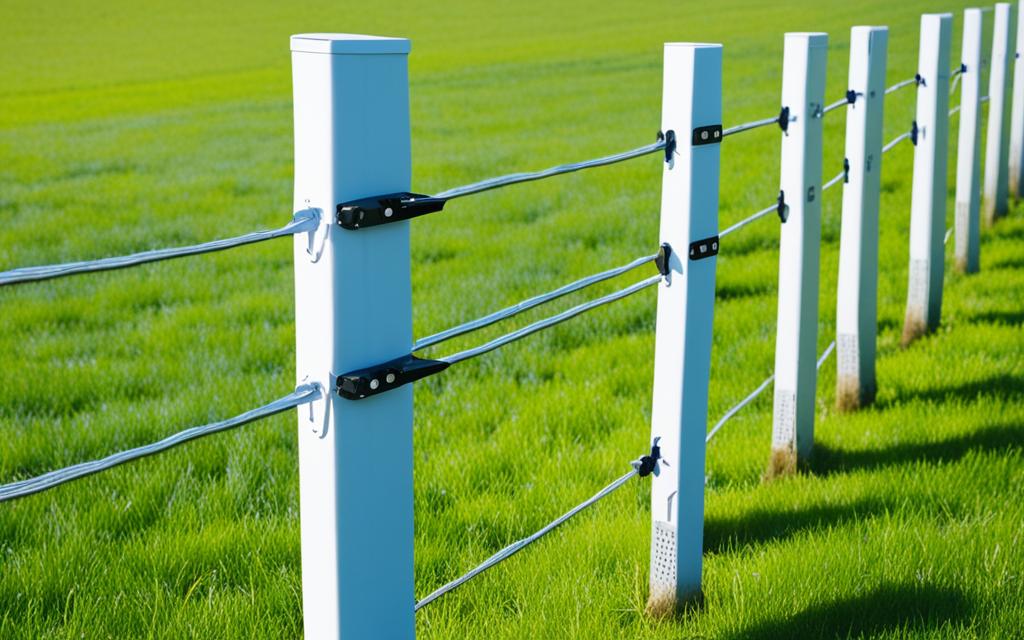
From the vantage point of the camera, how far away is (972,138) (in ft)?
25.0

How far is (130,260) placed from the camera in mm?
1684

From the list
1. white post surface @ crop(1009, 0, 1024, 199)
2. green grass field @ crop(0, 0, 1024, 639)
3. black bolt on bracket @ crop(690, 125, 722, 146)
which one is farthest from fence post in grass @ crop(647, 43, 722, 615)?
white post surface @ crop(1009, 0, 1024, 199)

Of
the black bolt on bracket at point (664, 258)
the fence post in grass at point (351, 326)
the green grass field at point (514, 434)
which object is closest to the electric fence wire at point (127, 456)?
the fence post in grass at point (351, 326)

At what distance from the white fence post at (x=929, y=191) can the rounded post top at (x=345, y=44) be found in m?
4.75

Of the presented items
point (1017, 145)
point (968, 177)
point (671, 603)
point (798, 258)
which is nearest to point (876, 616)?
point (671, 603)

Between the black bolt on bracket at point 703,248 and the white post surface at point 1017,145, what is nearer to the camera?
the black bolt on bracket at point 703,248

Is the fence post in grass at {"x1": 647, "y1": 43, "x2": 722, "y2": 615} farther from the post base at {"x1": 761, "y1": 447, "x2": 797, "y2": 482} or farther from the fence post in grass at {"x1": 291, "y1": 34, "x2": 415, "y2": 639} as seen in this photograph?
the fence post in grass at {"x1": 291, "y1": 34, "x2": 415, "y2": 639}

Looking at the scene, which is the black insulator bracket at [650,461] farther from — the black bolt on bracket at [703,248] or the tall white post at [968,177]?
the tall white post at [968,177]

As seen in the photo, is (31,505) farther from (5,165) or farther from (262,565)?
(5,165)

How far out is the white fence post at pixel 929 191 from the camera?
5957 millimetres

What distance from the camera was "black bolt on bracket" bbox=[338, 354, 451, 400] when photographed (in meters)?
1.93

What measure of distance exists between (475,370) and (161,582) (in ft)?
8.52

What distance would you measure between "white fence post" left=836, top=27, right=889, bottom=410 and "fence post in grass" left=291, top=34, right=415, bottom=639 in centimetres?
327

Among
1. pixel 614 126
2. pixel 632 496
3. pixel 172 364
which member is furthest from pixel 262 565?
pixel 614 126
